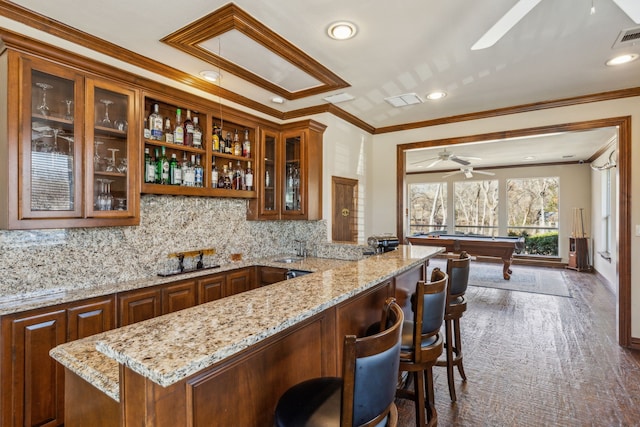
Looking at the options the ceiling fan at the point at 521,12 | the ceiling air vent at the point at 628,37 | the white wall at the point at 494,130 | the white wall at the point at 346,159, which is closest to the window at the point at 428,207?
the white wall at the point at 494,130

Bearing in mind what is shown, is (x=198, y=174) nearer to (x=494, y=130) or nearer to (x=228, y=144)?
(x=228, y=144)

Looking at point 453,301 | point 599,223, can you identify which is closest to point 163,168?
point 453,301

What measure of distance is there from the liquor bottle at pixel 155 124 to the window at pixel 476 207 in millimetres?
9009

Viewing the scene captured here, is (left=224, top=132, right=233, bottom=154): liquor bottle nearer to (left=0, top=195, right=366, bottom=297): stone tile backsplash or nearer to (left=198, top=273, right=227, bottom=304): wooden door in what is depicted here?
(left=0, top=195, right=366, bottom=297): stone tile backsplash

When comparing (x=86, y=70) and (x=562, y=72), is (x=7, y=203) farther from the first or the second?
(x=562, y=72)

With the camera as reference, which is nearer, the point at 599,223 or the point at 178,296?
the point at 178,296

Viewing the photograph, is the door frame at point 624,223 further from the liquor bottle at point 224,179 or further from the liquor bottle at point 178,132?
the liquor bottle at point 178,132

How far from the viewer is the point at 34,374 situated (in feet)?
6.36

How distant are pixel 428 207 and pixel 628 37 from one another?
8296 millimetres

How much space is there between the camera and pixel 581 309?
4.78 m

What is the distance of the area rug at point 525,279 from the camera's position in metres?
5.99

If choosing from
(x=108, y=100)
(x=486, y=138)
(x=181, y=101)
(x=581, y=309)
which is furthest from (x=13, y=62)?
(x=581, y=309)

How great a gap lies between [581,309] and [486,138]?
3.00 m

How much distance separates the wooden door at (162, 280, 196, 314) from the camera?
270 cm
